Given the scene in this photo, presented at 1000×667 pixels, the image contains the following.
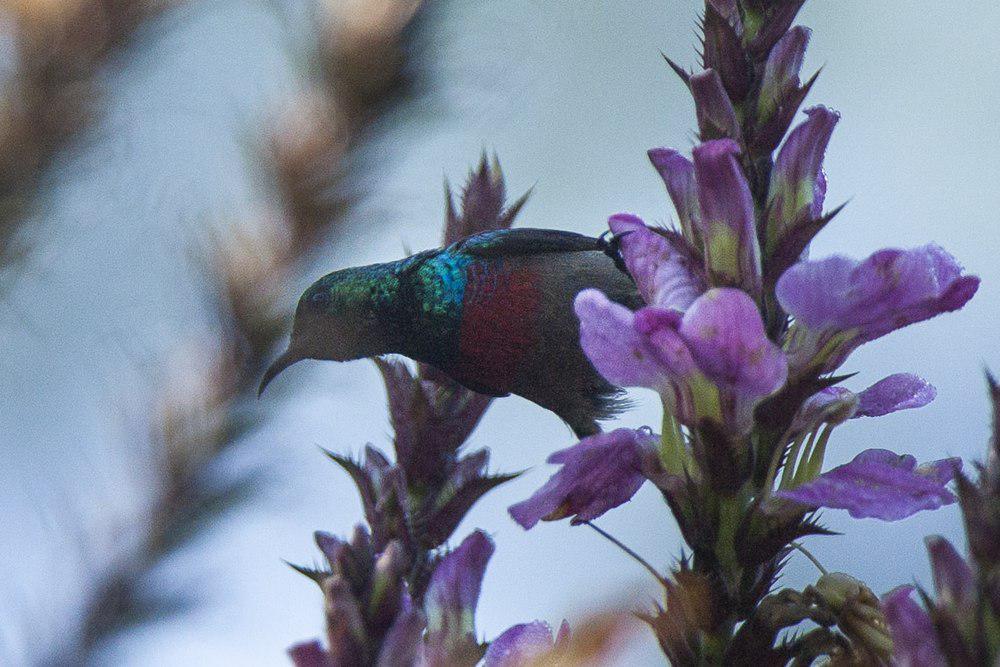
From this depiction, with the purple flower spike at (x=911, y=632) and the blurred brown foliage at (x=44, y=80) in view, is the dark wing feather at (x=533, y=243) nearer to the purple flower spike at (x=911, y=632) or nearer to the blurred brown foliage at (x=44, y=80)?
the blurred brown foliage at (x=44, y=80)

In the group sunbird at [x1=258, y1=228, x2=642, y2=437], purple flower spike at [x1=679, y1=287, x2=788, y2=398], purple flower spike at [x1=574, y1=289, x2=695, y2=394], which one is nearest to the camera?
purple flower spike at [x1=679, y1=287, x2=788, y2=398]

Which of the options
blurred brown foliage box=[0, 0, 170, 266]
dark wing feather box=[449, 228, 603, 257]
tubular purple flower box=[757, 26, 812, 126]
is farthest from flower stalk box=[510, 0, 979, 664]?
dark wing feather box=[449, 228, 603, 257]

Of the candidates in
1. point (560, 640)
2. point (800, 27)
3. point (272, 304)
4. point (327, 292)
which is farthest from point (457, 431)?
point (327, 292)

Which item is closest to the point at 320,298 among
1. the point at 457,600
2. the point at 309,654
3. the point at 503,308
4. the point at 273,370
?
the point at 503,308

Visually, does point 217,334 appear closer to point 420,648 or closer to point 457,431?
point 457,431

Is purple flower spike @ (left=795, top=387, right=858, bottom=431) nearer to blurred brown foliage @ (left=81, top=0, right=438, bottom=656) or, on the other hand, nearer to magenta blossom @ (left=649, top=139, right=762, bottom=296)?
magenta blossom @ (left=649, top=139, right=762, bottom=296)

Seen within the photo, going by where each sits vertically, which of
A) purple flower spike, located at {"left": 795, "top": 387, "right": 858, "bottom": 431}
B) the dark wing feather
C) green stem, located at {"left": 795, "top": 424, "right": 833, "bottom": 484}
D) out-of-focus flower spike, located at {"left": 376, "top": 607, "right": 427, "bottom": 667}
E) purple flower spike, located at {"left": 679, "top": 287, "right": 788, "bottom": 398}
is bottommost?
out-of-focus flower spike, located at {"left": 376, "top": 607, "right": 427, "bottom": 667}

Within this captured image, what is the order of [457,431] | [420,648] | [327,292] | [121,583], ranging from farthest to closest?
1. [327,292]
2. [457,431]
3. [121,583]
4. [420,648]
